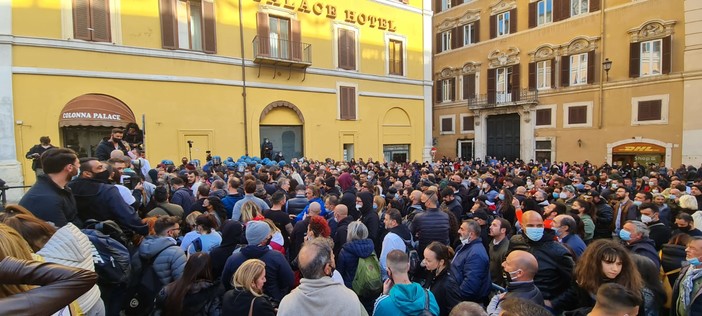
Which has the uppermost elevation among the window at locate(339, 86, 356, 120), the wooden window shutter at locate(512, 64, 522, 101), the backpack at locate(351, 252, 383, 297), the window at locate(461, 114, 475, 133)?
the wooden window shutter at locate(512, 64, 522, 101)

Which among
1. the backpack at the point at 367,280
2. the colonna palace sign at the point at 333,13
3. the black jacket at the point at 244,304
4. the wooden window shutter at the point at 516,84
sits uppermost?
the colonna palace sign at the point at 333,13

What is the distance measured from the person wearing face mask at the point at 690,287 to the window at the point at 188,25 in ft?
56.9

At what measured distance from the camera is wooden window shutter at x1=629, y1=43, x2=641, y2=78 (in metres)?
20.6

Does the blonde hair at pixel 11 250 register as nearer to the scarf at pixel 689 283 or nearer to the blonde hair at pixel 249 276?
the blonde hair at pixel 249 276

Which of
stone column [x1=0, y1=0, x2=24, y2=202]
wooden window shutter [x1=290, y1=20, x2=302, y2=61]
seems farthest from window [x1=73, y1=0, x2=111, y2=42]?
wooden window shutter [x1=290, y1=20, x2=302, y2=61]

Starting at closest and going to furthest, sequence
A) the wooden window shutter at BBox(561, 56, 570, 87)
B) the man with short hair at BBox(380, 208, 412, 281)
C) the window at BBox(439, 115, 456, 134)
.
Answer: the man with short hair at BBox(380, 208, 412, 281), the wooden window shutter at BBox(561, 56, 570, 87), the window at BBox(439, 115, 456, 134)

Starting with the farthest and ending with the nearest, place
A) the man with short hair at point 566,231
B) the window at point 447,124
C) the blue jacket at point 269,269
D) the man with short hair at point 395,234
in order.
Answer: the window at point 447,124 < the man with short hair at point 395,234 < the man with short hair at point 566,231 < the blue jacket at point 269,269

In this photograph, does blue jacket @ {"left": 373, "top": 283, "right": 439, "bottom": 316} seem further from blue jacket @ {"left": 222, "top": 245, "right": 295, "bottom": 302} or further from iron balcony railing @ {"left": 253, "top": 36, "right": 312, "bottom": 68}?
iron balcony railing @ {"left": 253, "top": 36, "right": 312, "bottom": 68}

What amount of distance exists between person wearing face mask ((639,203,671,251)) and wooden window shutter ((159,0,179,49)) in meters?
16.7

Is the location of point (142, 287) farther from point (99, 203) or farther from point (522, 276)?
point (522, 276)

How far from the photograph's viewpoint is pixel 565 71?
77.0 feet

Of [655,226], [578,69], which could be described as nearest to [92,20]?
[655,226]

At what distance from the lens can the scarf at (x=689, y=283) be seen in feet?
9.69

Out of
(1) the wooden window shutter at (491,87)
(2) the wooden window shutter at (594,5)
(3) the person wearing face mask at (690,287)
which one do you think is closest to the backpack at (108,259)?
(3) the person wearing face mask at (690,287)
